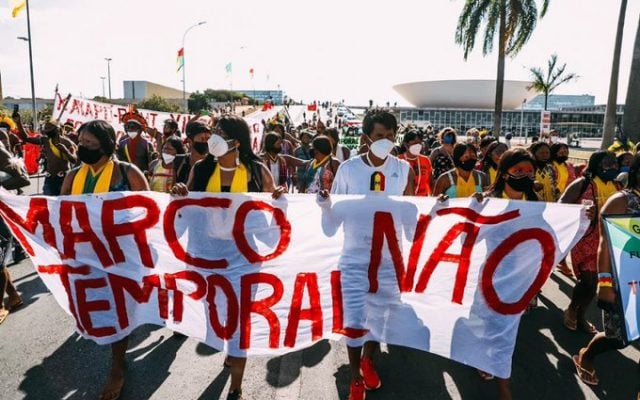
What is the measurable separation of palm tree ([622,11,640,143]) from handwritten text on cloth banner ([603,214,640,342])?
42.0ft

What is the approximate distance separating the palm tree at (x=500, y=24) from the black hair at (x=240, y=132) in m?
17.5

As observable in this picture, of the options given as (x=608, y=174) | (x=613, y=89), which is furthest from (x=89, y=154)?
(x=613, y=89)

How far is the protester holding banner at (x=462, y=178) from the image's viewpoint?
4281mm

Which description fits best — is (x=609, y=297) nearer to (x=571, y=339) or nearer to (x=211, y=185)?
(x=571, y=339)

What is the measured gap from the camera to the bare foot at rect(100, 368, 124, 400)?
3072mm

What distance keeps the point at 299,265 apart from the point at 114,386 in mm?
1488

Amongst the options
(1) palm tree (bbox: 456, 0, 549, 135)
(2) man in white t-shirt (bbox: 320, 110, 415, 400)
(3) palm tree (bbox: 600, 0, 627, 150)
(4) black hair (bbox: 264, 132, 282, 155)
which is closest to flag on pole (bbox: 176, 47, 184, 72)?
(1) palm tree (bbox: 456, 0, 549, 135)

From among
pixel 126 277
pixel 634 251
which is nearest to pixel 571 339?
pixel 634 251

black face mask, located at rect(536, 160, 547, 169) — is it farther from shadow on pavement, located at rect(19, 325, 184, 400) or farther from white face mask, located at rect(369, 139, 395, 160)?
Answer: shadow on pavement, located at rect(19, 325, 184, 400)

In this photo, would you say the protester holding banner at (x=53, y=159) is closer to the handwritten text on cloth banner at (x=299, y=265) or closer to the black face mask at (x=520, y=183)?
the handwritten text on cloth banner at (x=299, y=265)

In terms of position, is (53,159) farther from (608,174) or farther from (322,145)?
(608,174)

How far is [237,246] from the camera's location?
3195 mm

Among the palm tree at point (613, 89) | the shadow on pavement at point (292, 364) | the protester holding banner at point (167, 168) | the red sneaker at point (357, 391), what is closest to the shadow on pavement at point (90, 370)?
the shadow on pavement at point (292, 364)

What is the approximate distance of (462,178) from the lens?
14.3 feet
